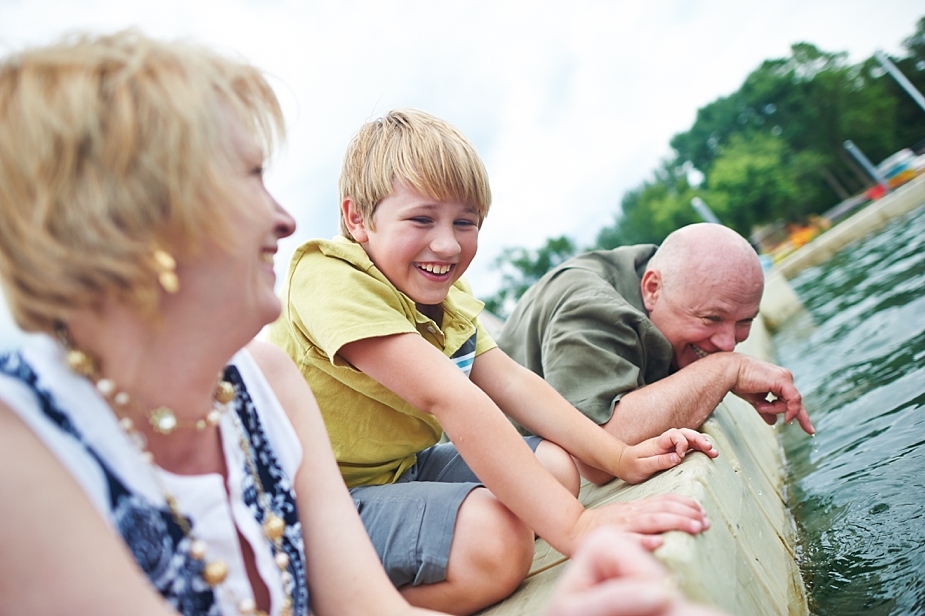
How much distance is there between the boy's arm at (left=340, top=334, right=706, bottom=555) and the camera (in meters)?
1.65

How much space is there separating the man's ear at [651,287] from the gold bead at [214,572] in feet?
8.72

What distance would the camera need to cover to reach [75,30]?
1.01 meters

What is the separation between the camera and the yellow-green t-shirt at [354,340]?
188 cm

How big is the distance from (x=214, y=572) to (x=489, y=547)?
81cm

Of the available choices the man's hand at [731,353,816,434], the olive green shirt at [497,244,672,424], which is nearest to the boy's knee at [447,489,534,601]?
the olive green shirt at [497,244,672,424]

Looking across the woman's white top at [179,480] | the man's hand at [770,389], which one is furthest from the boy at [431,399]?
the man's hand at [770,389]

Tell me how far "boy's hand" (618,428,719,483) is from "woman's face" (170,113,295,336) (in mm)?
1383

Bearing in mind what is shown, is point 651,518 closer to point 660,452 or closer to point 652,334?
point 660,452

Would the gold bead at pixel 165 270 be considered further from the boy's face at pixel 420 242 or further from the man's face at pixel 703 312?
the man's face at pixel 703 312

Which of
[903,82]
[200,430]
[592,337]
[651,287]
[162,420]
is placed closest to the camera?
[162,420]

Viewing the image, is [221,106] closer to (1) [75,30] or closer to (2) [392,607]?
(1) [75,30]

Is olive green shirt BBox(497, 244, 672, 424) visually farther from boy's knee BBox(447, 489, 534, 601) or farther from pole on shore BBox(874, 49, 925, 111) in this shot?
pole on shore BBox(874, 49, 925, 111)

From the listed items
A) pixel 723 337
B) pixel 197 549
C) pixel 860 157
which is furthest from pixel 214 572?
pixel 860 157

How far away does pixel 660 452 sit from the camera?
2129mm
